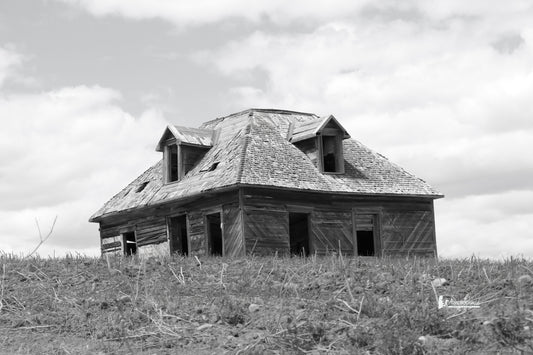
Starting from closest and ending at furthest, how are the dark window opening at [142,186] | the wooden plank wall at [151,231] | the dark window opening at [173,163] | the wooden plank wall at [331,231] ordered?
the wooden plank wall at [331,231] → the wooden plank wall at [151,231] → the dark window opening at [173,163] → the dark window opening at [142,186]

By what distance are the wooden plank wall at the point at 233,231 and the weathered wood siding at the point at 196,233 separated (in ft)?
3.88

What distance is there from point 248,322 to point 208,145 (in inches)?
774

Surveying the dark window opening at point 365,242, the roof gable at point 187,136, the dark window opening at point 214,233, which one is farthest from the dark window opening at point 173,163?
the dark window opening at point 365,242

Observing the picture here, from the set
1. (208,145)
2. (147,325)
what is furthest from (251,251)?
(147,325)

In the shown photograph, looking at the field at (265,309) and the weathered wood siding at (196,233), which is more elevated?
the weathered wood siding at (196,233)

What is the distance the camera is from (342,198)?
26.6 m

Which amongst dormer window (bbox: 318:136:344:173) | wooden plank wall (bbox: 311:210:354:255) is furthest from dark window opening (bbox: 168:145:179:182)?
wooden plank wall (bbox: 311:210:354:255)

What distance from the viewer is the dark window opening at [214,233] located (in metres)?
25.9

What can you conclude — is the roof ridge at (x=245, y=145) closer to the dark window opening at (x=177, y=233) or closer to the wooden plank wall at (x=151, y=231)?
the dark window opening at (x=177, y=233)

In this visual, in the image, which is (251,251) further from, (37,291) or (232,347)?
(232,347)

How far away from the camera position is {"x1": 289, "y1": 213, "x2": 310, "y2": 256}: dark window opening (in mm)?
26359

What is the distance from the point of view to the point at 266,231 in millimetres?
24594

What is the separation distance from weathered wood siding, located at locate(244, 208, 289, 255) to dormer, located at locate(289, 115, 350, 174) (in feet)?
9.75

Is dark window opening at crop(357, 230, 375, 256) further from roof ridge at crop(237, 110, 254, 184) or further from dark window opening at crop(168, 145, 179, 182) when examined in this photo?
dark window opening at crop(168, 145, 179, 182)
